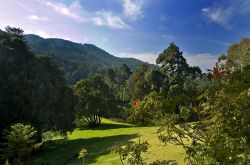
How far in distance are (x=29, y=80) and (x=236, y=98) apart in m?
32.2

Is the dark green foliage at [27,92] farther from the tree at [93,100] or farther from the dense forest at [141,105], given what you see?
the tree at [93,100]

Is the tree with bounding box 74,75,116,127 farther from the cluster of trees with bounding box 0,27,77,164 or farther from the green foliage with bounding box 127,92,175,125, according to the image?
the green foliage with bounding box 127,92,175,125

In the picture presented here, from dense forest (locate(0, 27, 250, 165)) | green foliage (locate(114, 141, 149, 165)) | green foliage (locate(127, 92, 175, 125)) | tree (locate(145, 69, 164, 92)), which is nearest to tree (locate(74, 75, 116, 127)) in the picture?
dense forest (locate(0, 27, 250, 165))

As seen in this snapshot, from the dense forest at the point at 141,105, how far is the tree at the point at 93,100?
16 centimetres

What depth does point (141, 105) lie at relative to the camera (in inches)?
315

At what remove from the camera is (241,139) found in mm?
7000

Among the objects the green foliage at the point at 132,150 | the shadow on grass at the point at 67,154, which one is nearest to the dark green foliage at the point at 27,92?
the shadow on grass at the point at 67,154

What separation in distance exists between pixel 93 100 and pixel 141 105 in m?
51.7

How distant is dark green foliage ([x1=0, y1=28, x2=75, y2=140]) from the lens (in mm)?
35250

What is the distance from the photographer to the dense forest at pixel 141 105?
716 centimetres

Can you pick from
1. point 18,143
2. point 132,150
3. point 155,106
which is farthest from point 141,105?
point 18,143

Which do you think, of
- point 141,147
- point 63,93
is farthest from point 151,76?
point 141,147

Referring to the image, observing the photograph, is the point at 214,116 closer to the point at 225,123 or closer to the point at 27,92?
the point at 225,123

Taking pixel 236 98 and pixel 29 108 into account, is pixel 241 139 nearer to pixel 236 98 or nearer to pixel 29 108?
pixel 236 98
